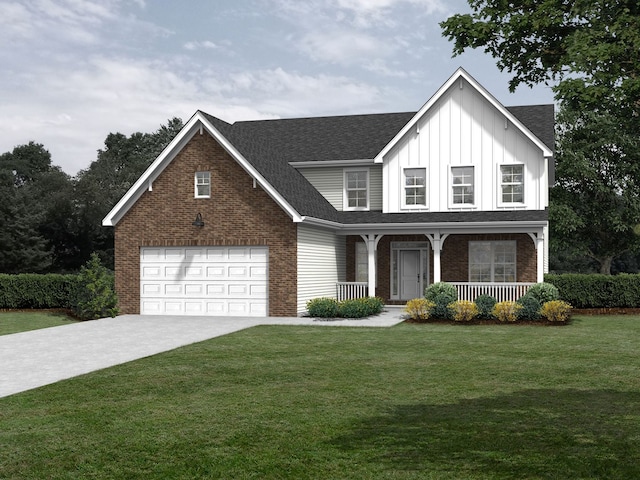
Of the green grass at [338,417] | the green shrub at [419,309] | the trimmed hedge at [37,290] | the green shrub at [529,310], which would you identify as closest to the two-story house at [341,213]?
the green shrub at [529,310]

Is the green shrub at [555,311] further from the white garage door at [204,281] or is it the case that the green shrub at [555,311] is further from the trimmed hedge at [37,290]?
the trimmed hedge at [37,290]

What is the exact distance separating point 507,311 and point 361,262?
8.48 metres

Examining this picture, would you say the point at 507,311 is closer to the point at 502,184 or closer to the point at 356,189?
the point at 502,184

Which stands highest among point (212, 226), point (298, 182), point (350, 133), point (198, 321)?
point (350, 133)

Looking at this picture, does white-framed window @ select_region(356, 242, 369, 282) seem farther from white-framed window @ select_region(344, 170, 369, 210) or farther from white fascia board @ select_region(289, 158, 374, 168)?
white fascia board @ select_region(289, 158, 374, 168)

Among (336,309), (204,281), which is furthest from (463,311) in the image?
(204,281)

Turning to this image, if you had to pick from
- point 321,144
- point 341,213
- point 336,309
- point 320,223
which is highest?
point 321,144

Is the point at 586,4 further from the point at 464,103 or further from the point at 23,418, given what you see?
the point at 464,103

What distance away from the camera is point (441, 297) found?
23609mm

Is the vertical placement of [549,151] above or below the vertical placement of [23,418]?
above

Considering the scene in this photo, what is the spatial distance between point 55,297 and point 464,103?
17462 mm

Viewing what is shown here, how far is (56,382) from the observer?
12336mm

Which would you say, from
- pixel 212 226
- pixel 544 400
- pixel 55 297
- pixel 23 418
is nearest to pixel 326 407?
pixel 544 400

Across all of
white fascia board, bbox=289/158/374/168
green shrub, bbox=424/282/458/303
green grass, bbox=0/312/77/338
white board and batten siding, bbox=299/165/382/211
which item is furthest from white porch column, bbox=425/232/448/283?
green grass, bbox=0/312/77/338
